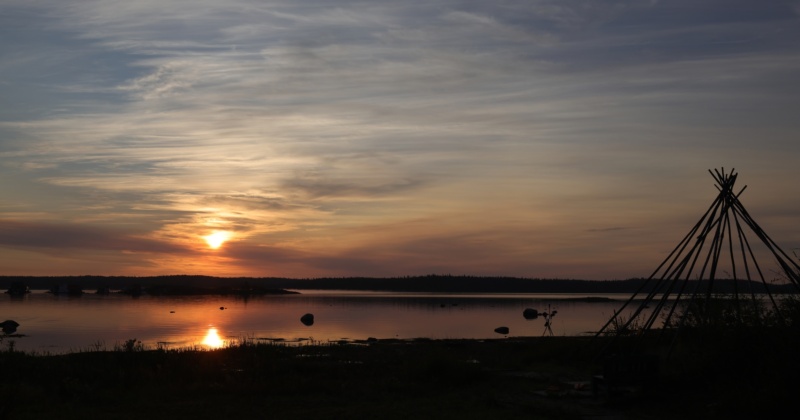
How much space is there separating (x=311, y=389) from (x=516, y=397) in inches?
206

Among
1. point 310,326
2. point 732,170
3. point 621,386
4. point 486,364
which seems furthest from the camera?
point 310,326

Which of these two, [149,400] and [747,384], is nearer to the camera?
[747,384]

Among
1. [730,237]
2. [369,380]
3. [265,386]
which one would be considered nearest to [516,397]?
[369,380]

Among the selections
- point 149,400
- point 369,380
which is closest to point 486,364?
point 369,380

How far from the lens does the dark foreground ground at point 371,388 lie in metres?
14.6

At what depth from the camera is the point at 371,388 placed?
18641mm

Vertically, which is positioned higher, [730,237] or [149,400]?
[730,237]

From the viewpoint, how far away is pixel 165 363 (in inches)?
843

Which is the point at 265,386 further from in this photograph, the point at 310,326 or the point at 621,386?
the point at 310,326

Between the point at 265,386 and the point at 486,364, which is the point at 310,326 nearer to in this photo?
the point at 486,364

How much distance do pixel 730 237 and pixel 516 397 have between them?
799 centimetres

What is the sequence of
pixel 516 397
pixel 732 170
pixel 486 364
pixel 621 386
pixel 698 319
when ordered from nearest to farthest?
pixel 621 386
pixel 516 397
pixel 732 170
pixel 698 319
pixel 486 364

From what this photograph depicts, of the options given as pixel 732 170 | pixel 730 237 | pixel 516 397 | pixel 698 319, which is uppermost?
→ pixel 732 170

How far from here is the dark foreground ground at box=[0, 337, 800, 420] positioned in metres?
14.6
